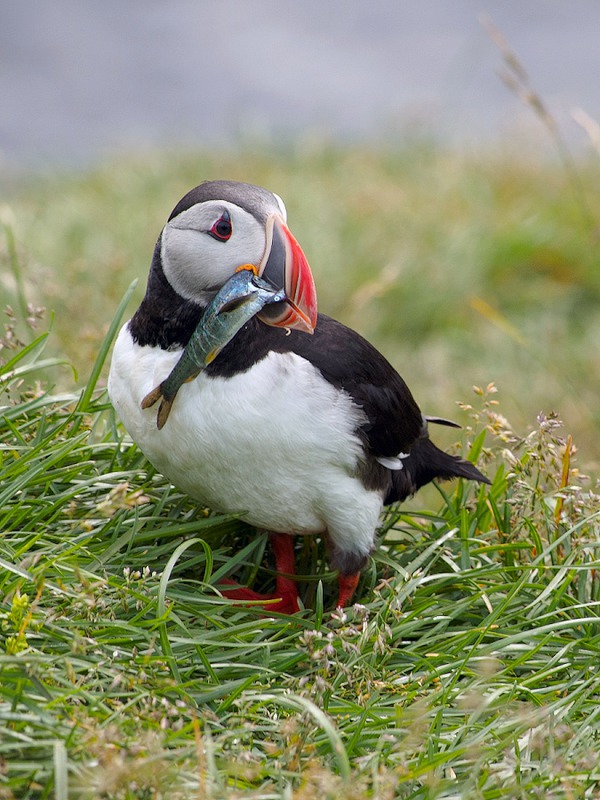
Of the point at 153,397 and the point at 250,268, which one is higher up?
the point at 250,268

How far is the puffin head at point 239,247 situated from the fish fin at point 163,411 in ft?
0.97

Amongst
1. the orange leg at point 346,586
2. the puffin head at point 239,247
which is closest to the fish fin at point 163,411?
the puffin head at point 239,247

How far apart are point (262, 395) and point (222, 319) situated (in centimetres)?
24

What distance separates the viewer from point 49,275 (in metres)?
3.91

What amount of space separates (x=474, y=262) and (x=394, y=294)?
2.00 feet

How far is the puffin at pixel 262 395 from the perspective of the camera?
2.89m

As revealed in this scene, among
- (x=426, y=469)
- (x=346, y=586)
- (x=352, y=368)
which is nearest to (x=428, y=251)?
(x=426, y=469)

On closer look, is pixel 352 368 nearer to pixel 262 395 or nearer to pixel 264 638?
pixel 262 395

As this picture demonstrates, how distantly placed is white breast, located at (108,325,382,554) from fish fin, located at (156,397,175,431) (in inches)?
1.0

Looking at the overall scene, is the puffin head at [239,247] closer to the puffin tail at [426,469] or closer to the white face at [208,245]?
the white face at [208,245]

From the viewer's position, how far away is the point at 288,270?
2.83 m

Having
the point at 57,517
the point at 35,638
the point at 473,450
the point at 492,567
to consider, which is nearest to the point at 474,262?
the point at 473,450

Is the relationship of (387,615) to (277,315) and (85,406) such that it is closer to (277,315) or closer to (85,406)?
(277,315)

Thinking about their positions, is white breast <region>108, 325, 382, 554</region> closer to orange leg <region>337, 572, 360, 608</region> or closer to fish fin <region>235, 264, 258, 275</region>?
orange leg <region>337, 572, 360, 608</region>
